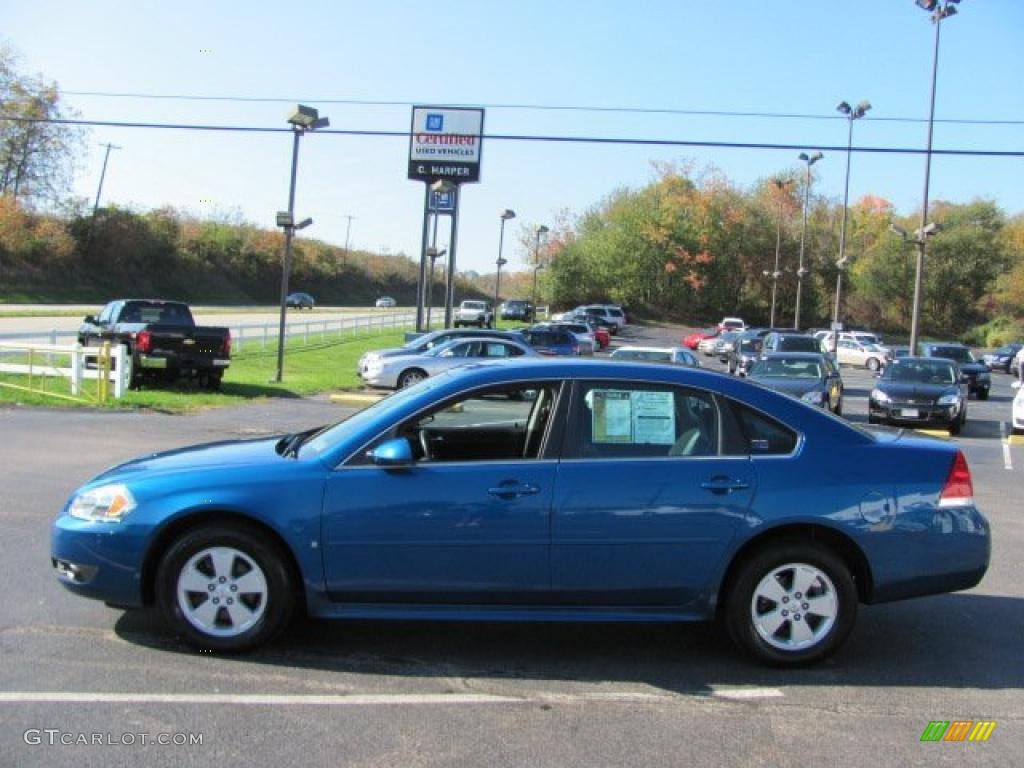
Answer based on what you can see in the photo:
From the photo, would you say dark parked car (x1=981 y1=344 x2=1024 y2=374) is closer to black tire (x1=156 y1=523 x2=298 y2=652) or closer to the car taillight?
the car taillight

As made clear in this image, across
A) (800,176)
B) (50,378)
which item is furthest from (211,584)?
(800,176)

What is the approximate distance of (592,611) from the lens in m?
4.91

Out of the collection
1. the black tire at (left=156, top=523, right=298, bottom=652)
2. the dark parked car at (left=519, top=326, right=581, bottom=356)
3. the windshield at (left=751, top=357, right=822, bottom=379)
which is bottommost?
the black tire at (left=156, top=523, right=298, bottom=652)

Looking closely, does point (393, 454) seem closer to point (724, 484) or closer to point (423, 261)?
point (724, 484)

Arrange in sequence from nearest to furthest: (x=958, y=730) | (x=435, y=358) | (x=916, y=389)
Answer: (x=958, y=730) < (x=916, y=389) < (x=435, y=358)

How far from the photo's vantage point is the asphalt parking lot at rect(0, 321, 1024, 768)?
3.96 meters

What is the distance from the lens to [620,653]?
17.1 feet

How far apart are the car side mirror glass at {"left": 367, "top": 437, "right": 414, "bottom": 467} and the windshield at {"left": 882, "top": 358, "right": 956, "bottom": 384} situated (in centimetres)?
1843

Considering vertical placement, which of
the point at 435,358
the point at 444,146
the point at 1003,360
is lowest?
the point at 435,358

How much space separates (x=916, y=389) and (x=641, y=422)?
1674 centimetres

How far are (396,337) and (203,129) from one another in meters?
23.7

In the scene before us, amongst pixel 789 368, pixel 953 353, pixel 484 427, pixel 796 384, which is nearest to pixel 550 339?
pixel 789 368

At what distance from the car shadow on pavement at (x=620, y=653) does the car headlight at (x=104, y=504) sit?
731 mm

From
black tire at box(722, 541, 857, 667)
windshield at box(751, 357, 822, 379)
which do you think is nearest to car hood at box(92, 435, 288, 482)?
black tire at box(722, 541, 857, 667)
